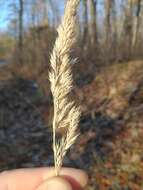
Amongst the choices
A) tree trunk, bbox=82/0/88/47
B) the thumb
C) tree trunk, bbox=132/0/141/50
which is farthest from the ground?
the thumb

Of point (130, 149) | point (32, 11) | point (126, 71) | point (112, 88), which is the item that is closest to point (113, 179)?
point (130, 149)

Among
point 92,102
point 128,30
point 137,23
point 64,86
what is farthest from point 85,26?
point 64,86

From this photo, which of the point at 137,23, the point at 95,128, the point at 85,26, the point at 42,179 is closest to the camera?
the point at 42,179

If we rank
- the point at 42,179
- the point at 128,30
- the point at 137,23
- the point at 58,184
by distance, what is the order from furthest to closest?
the point at 137,23, the point at 128,30, the point at 42,179, the point at 58,184

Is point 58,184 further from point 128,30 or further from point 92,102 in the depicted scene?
point 128,30

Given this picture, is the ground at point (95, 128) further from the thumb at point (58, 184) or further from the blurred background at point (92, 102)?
the thumb at point (58, 184)

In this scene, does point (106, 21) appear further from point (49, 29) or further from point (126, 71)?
point (126, 71)

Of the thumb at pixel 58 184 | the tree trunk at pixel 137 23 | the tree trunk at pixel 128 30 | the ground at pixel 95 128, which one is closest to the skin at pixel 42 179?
the thumb at pixel 58 184
